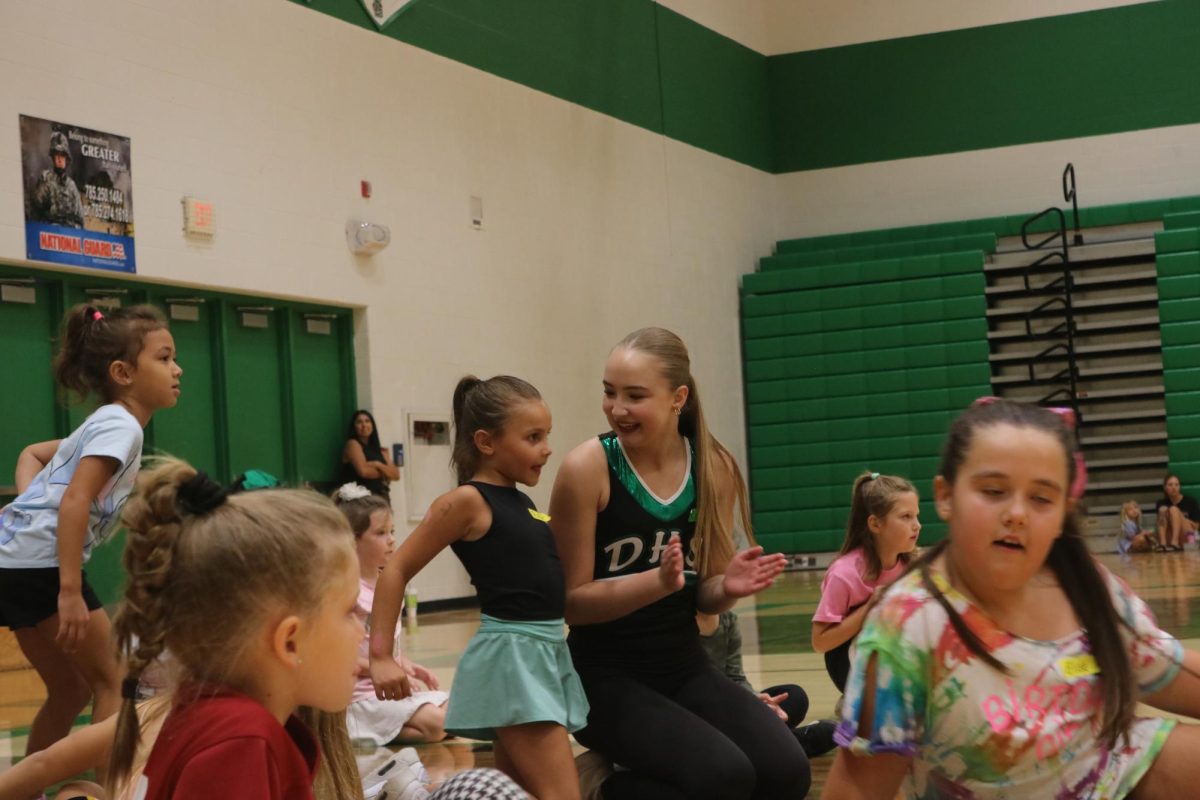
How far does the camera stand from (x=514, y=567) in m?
3.39

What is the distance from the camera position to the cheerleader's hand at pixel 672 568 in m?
3.07

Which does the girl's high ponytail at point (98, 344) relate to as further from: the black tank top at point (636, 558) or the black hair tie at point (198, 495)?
the black hair tie at point (198, 495)

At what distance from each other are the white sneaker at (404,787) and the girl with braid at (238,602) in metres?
1.91

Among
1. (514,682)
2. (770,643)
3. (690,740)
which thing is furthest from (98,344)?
(770,643)

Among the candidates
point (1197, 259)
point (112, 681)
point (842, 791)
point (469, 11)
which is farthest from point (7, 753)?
point (1197, 259)

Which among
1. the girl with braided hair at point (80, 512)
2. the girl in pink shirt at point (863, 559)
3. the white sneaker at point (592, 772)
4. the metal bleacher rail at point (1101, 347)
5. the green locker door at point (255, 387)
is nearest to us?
the white sneaker at point (592, 772)

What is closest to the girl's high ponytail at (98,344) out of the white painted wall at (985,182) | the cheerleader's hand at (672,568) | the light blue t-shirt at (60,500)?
the light blue t-shirt at (60,500)

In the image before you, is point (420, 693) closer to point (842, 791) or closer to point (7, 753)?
point (7, 753)

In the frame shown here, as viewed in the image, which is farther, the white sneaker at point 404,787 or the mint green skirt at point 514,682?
the white sneaker at point 404,787

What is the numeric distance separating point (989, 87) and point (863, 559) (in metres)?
12.9

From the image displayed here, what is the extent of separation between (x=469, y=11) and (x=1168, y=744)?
10.7m

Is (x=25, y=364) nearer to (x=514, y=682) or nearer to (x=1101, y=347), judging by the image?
(x=514, y=682)

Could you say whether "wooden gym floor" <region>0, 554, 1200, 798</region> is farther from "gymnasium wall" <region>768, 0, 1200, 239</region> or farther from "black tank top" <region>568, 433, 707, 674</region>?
"gymnasium wall" <region>768, 0, 1200, 239</region>

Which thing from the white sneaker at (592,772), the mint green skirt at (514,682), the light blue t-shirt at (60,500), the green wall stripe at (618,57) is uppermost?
the green wall stripe at (618,57)
